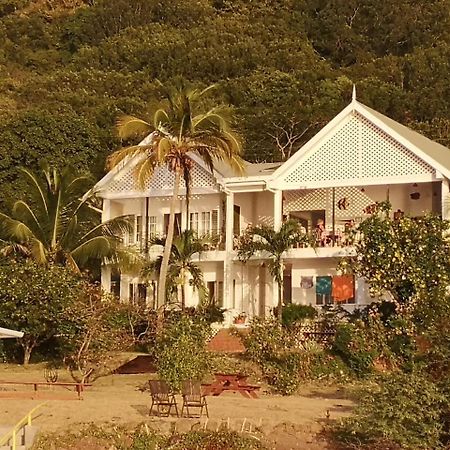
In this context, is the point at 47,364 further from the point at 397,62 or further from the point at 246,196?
the point at 397,62

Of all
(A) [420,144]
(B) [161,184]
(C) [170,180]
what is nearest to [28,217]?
(B) [161,184]

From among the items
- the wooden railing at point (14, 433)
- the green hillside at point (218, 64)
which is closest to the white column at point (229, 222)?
the green hillside at point (218, 64)

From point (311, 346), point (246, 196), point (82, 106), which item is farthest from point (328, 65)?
point (311, 346)

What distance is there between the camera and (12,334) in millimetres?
19203

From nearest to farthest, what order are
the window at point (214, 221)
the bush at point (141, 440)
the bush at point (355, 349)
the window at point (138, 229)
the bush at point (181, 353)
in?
the bush at point (141, 440)
the bush at point (181, 353)
the bush at point (355, 349)
the window at point (214, 221)
the window at point (138, 229)

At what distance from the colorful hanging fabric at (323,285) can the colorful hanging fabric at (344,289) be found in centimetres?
83

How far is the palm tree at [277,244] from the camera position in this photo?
1208 inches

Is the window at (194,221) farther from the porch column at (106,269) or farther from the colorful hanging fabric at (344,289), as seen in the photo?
the colorful hanging fabric at (344,289)

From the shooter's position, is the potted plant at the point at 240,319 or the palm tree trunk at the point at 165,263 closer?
the palm tree trunk at the point at 165,263

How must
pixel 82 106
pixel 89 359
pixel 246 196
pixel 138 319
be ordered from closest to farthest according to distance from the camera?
pixel 89 359
pixel 138 319
pixel 246 196
pixel 82 106

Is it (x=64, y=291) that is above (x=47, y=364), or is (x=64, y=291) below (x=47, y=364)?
above

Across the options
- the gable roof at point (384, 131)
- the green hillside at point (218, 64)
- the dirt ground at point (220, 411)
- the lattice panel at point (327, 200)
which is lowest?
the dirt ground at point (220, 411)

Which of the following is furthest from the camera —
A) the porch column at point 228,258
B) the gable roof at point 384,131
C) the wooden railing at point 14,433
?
the porch column at point 228,258

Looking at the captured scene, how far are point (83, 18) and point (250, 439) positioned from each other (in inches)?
2908
